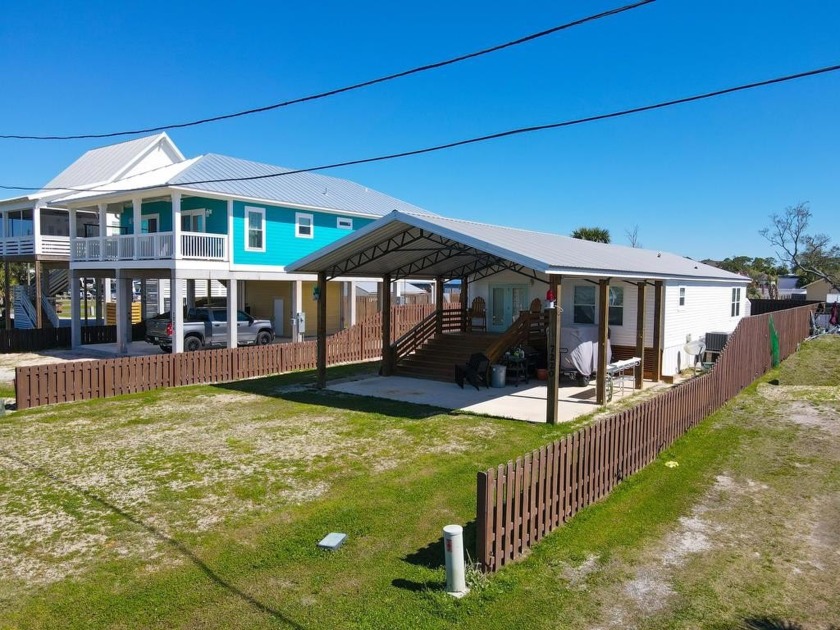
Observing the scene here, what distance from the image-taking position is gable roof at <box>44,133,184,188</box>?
29609mm

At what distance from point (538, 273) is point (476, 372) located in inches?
200

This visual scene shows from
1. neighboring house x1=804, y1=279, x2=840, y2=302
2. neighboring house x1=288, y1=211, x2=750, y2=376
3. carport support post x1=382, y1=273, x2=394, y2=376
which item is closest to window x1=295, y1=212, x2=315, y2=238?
neighboring house x1=288, y1=211, x2=750, y2=376

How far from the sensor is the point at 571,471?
7.25m

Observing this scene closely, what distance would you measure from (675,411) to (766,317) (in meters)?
11.1

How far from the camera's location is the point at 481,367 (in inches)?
650

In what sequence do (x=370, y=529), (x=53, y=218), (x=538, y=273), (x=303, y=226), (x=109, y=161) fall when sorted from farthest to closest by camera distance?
1. (x=53, y=218)
2. (x=109, y=161)
3. (x=303, y=226)
4. (x=538, y=273)
5. (x=370, y=529)

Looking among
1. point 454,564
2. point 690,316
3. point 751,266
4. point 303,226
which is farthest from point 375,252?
point 751,266

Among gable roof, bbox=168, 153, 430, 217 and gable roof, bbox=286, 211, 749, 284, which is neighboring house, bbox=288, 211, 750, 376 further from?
gable roof, bbox=168, 153, 430, 217

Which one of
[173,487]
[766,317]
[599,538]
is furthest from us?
[766,317]

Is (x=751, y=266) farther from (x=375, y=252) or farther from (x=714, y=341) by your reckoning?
(x=375, y=252)

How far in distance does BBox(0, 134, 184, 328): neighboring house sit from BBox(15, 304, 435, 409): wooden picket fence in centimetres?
1281

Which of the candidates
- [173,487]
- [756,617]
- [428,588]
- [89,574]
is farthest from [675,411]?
[89,574]

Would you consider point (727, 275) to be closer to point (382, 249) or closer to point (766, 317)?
point (766, 317)

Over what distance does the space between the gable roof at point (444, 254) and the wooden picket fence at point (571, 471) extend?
135 inches
